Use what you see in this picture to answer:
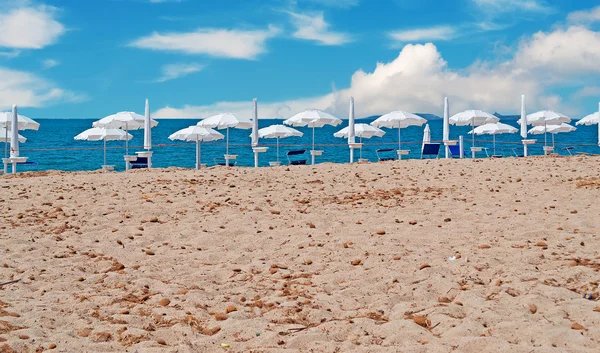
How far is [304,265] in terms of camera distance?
581cm

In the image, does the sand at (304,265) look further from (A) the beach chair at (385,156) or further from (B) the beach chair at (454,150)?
(B) the beach chair at (454,150)

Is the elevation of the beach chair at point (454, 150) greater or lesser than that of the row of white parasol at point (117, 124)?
lesser

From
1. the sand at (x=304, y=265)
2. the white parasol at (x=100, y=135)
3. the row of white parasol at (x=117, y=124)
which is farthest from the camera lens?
the white parasol at (x=100, y=135)

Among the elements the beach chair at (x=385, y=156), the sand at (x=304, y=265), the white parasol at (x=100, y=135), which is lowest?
the sand at (x=304, y=265)

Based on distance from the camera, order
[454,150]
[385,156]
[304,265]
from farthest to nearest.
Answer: [385,156] < [454,150] < [304,265]

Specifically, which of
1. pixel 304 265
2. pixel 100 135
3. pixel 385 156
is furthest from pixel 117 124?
pixel 304 265

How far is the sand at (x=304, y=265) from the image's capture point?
3.93m

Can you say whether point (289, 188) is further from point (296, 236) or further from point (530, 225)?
point (530, 225)

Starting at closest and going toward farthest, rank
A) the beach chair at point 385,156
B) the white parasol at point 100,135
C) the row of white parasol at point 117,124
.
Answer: the beach chair at point 385,156 < the row of white parasol at point 117,124 < the white parasol at point 100,135

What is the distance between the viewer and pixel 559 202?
8328mm

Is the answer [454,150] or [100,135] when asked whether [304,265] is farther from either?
[100,135]

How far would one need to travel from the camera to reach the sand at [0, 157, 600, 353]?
155 inches

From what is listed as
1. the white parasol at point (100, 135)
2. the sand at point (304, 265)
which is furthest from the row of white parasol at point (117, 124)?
the sand at point (304, 265)

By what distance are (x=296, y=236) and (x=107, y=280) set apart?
85.6 inches
